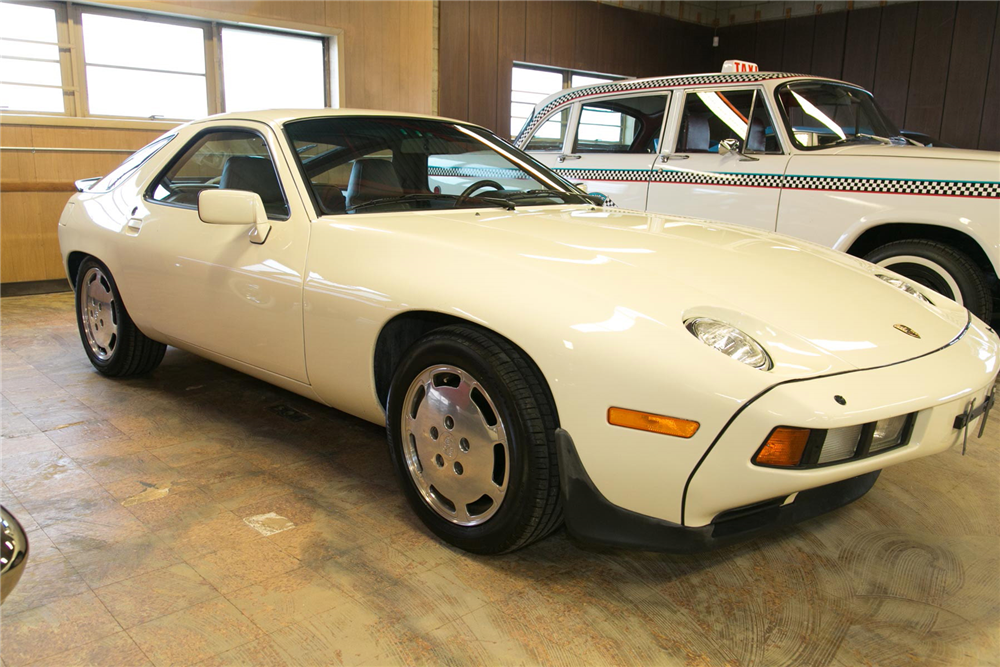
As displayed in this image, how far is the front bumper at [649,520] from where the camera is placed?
1.71 metres

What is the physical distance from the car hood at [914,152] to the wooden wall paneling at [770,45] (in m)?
7.42

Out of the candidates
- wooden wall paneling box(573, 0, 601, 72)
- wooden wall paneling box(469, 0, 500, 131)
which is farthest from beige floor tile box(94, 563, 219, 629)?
wooden wall paneling box(573, 0, 601, 72)

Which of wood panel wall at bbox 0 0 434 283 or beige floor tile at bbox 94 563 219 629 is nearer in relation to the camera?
beige floor tile at bbox 94 563 219 629

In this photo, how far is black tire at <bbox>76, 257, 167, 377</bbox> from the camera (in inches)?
134

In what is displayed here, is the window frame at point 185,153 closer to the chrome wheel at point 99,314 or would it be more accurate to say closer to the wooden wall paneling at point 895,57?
the chrome wheel at point 99,314

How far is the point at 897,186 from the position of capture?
407 centimetres

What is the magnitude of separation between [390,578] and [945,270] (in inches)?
139

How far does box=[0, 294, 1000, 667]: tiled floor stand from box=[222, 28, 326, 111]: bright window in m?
5.17

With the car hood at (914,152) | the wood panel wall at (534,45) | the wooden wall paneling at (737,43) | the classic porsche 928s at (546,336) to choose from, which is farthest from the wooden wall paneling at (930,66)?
the classic porsche 928s at (546,336)

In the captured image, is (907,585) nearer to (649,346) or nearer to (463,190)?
(649,346)

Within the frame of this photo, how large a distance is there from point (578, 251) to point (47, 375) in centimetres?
301

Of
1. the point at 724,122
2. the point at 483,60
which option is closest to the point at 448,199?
the point at 724,122

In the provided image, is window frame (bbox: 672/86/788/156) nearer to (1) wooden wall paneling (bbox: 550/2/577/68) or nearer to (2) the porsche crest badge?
(2) the porsche crest badge

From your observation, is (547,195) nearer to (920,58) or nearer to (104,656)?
(104,656)
